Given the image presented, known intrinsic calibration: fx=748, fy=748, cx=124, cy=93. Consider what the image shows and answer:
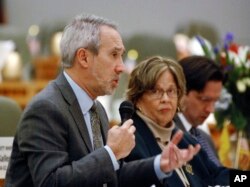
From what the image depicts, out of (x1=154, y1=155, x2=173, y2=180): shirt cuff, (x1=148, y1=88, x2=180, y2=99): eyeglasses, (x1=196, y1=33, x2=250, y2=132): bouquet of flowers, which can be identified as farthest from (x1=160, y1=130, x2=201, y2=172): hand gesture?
(x1=196, y1=33, x2=250, y2=132): bouquet of flowers

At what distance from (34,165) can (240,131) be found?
2.31m

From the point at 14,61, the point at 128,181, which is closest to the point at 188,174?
the point at 128,181

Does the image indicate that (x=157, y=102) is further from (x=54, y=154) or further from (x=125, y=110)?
(x=54, y=154)

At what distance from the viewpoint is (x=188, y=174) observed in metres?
3.10

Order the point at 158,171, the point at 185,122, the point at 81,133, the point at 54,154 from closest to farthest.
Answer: the point at 54,154 → the point at 81,133 → the point at 158,171 → the point at 185,122

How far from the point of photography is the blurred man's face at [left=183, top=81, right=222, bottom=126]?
3811 millimetres

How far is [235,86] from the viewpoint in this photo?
14.3 feet

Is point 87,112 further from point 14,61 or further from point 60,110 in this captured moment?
point 14,61

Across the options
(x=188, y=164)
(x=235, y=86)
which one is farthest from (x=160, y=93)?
(x=235, y=86)

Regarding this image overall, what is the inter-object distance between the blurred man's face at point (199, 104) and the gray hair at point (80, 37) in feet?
4.58

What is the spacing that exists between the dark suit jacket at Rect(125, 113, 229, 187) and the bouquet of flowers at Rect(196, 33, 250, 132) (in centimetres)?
97

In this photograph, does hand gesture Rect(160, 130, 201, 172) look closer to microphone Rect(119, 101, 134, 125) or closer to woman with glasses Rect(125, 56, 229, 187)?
microphone Rect(119, 101, 134, 125)

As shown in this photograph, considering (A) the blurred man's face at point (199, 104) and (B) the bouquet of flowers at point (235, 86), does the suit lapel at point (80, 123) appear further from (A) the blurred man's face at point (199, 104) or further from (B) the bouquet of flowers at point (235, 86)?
(B) the bouquet of flowers at point (235, 86)

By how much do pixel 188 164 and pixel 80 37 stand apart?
953 mm
